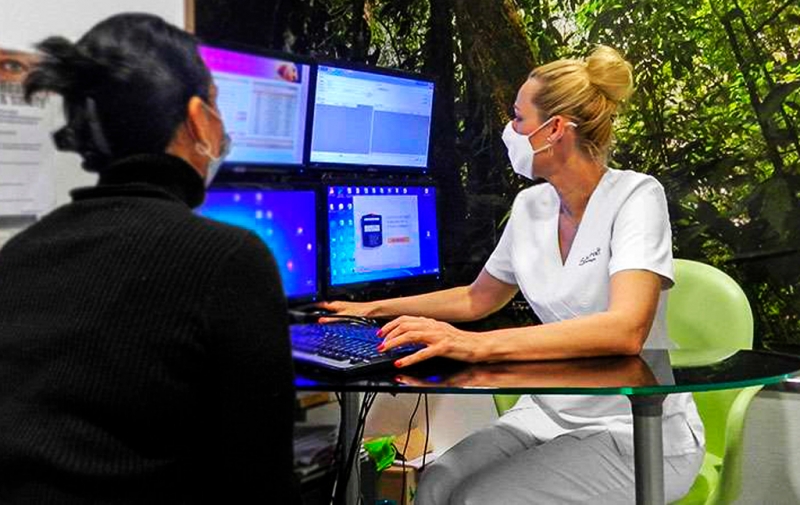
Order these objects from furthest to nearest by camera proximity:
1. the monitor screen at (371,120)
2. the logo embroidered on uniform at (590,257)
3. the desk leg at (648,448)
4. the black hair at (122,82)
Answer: the logo embroidered on uniform at (590,257)
the desk leg at (648,448)
the monitor screen at (371,120)
the black hair at (122,82)

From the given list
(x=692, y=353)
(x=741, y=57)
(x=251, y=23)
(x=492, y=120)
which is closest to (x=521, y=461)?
(x=692, y=353)

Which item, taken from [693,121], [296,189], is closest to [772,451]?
[693,121]

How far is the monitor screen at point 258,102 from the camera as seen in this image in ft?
1.76

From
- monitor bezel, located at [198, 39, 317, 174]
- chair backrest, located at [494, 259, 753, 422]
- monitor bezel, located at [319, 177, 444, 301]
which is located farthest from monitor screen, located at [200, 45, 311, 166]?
chair backrest, located at [494, 259, 753, 422]

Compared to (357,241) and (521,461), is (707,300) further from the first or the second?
(357,241)

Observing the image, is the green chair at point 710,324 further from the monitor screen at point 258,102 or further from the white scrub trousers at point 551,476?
the monitor screen at point 258,102

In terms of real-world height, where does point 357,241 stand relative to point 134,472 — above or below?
above

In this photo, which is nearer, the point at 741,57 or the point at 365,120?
the point at 365,120

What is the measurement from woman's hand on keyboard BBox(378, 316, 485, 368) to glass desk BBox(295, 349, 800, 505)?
0.06ft

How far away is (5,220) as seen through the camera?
0.60 meters

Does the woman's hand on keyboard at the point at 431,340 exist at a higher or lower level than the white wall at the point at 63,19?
lower

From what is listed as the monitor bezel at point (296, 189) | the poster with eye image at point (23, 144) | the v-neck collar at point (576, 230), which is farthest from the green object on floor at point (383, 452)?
the poster with eye image at point (23, 144)

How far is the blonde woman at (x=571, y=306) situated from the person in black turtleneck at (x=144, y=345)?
551 mm

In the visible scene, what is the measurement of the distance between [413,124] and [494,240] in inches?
24.7
